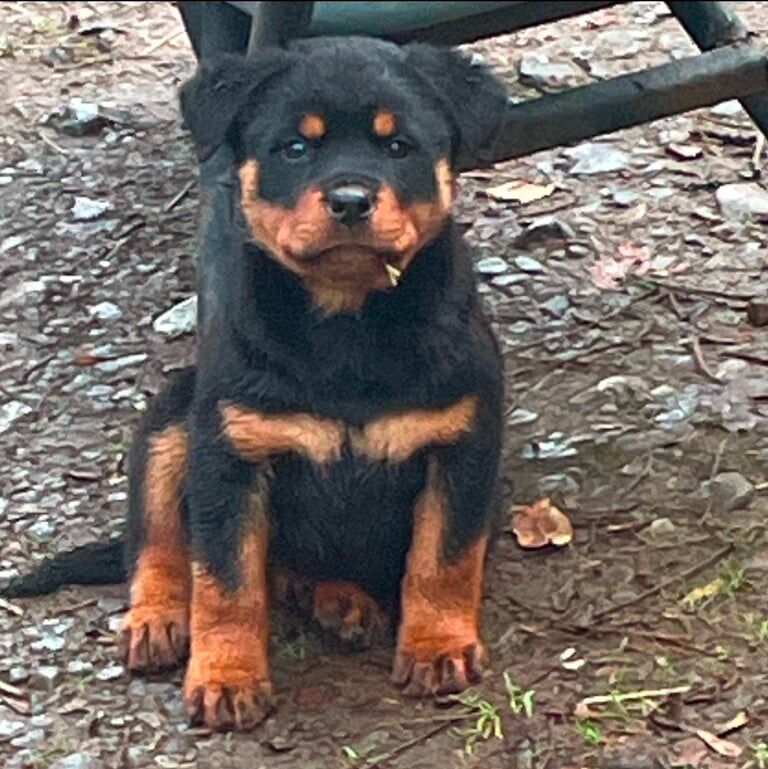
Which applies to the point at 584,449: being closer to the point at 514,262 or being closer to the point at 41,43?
the point at 514,262

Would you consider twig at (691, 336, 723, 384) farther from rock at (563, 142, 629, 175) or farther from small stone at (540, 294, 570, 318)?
rock at (563, 142, 629, 175)

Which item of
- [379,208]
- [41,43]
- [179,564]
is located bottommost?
[41,43]

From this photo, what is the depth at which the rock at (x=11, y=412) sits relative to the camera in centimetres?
357

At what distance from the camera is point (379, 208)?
2.53 metres

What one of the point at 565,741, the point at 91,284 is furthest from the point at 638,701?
the point at 91,284

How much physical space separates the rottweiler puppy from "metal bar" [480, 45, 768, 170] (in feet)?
1.60

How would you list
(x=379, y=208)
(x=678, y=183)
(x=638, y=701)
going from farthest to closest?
(x=678, y=183), (x=638, y=701), (x=379, y=208)

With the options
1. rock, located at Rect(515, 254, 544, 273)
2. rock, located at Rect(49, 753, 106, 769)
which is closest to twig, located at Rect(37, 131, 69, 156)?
rock, located at Rect(515, 254, 544, 273)

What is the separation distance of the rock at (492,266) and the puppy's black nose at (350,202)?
148 cm

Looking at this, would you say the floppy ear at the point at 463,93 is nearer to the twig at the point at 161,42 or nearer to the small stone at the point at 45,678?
the small stone at the point at 45,678

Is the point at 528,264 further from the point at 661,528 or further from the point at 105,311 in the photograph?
the point at 661,528

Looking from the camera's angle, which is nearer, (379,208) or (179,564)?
(379,208)

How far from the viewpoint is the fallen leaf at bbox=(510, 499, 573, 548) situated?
3123mm

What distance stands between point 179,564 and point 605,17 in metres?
2.71
